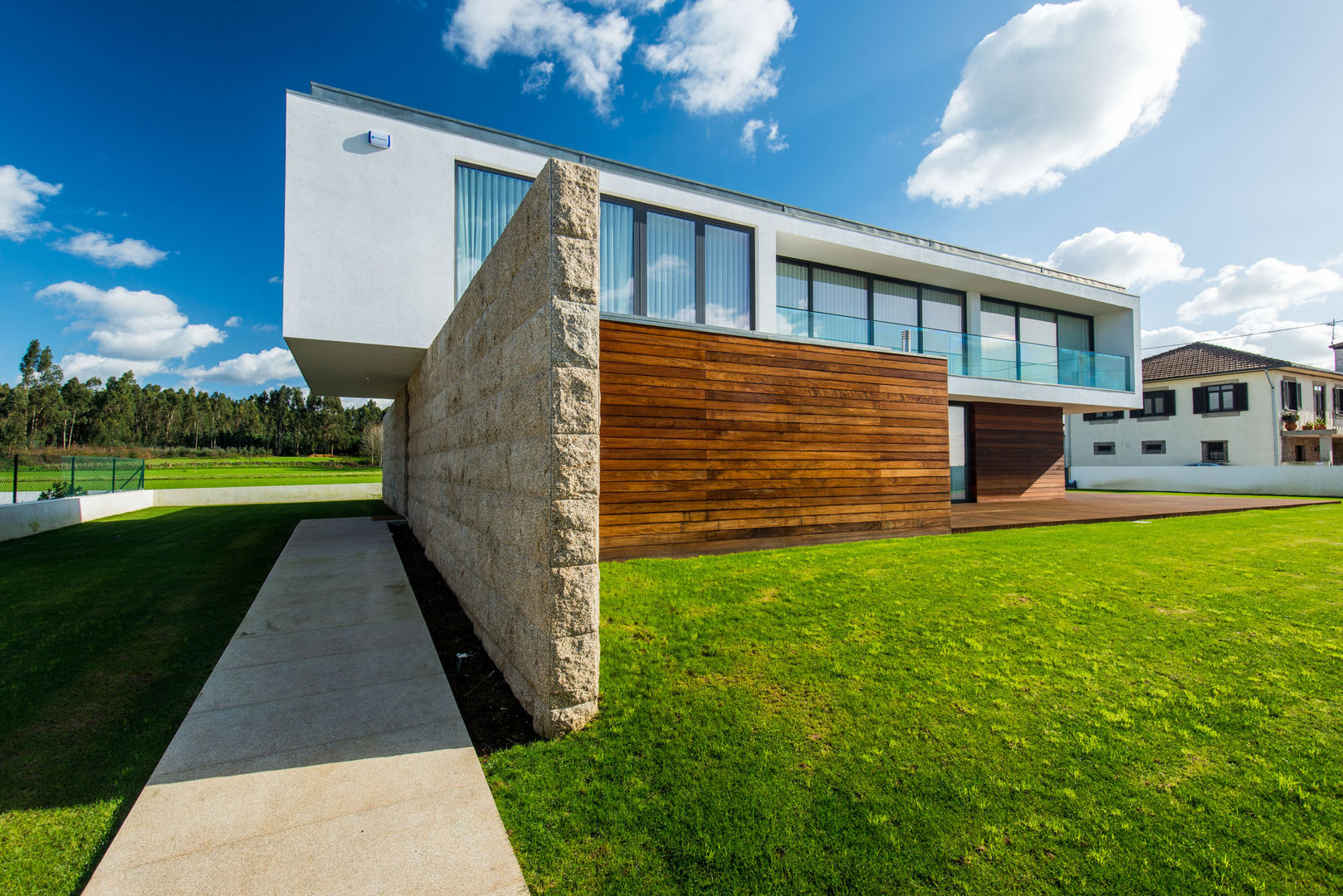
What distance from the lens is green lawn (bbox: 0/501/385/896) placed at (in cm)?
212

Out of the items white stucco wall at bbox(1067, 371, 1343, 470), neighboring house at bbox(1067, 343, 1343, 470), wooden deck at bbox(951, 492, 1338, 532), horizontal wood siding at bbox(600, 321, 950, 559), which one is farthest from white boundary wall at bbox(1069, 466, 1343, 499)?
horizontal wood siding at bbox(600, 321, 950, 559)

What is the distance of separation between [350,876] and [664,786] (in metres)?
1.25

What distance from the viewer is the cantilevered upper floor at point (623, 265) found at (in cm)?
767

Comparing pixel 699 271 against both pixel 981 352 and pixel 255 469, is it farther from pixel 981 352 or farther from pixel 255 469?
pixel 255 469

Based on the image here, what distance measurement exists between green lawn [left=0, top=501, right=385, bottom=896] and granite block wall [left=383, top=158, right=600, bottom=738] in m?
1.81

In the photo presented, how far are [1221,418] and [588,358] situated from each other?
36.3 meters

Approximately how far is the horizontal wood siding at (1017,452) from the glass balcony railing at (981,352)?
1.44 m

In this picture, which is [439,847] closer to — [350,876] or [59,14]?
[350,876]

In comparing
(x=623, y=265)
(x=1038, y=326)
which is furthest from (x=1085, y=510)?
(x=623, y=265)

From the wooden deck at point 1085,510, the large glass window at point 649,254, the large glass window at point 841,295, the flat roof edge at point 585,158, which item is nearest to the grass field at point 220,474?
the flat roof edge at point 585,158

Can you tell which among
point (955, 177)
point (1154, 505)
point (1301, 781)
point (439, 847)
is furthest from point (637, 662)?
point (1154, 505)

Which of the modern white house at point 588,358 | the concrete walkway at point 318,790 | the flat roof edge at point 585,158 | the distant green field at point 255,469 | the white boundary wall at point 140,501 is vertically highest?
the flat roof edge at point 585,158

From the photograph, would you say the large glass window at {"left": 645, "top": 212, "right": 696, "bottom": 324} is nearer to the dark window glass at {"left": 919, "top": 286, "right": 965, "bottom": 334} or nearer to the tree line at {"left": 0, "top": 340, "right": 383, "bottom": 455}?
the dark window glass at {"left": 919, "top": 286, "right": 965, "bottom": 334}

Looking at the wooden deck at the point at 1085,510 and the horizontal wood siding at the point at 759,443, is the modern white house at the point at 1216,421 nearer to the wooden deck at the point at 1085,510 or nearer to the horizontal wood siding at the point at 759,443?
the wooden deck at the point at 1085,510
